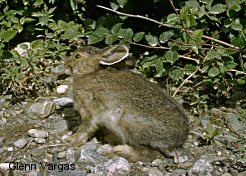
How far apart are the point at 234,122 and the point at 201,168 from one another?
908 millimetres

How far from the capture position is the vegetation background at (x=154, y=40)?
5.61 meters

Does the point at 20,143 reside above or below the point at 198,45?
below

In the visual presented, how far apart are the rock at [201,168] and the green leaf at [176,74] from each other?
111 centimetres

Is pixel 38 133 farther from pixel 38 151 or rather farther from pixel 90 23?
pixel 90 23

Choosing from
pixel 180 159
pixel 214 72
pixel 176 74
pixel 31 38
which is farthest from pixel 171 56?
pixel 31 38

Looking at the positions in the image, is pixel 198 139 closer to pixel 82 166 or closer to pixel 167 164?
pixel 167 164

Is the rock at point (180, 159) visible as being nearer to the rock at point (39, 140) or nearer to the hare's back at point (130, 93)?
the hare's back at point (130, 93)

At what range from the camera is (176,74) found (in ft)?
18.9

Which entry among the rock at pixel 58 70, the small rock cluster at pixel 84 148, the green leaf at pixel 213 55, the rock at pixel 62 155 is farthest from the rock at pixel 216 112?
the rock at pixel 58 70

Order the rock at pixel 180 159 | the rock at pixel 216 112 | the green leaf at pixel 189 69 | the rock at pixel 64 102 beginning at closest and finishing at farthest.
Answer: the rock at pixel 180 159
the rock at pixel 216 112
the green leaf at pixel 189 69
the rock at pixel 64 102

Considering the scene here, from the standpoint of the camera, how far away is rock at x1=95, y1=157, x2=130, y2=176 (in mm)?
4746

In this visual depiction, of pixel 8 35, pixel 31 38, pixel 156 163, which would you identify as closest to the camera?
pixel 156 163

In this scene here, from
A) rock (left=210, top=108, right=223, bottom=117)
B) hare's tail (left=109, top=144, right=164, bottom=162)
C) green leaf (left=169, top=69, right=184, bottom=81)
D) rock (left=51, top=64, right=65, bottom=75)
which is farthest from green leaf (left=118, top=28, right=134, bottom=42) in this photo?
hare's tail (left=109, top=144, right=164, bottom=162)

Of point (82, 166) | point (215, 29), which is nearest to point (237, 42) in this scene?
point (215, 29)
